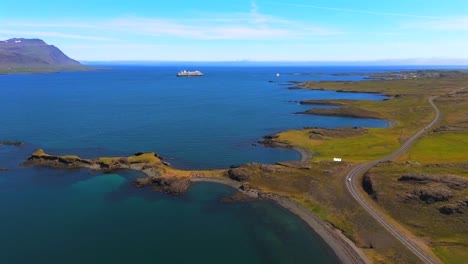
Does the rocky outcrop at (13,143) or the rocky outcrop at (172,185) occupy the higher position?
the rocky outcrop at (13,143)

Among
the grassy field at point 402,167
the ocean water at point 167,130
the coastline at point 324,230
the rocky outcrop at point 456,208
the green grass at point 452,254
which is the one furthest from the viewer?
the ocean water at point 167,130

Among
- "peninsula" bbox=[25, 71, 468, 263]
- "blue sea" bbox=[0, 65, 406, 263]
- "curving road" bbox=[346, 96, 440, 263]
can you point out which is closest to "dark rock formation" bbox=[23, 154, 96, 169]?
"peninsula" bbox=[25, 71, 468, 263]

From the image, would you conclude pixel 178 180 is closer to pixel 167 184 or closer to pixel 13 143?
pixel 167 184

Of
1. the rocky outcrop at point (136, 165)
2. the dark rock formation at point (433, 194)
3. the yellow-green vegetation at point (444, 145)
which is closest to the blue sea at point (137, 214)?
the rocky outcrop at point (136, 165)

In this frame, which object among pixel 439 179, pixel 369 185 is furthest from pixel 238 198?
pixel 439 179

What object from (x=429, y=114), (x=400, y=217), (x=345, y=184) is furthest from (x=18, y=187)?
(x=429, y=114)

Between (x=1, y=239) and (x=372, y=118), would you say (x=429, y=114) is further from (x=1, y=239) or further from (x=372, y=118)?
(x=1, y=239)

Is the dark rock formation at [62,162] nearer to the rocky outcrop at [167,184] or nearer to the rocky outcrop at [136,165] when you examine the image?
the rocky outcrop at [136,165]
